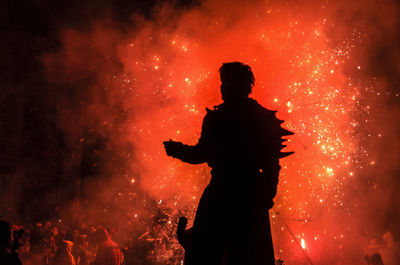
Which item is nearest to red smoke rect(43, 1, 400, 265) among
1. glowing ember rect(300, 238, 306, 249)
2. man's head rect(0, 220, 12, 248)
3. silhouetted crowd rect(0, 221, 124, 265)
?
glowing ember rect(300, 238, 306, 249)

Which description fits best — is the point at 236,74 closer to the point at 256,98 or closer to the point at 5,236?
the point at 5,236

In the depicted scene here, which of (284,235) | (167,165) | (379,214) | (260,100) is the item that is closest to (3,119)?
(167,165)

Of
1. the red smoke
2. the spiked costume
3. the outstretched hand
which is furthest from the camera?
the red smoke

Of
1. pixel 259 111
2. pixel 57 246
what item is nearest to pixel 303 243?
pixel 57 246

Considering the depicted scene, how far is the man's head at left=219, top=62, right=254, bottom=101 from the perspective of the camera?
6.47ft

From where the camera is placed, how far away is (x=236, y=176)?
1847mm

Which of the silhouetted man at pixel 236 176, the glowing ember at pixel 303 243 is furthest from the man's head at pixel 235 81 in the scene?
the glowing ember at pixel 303 243

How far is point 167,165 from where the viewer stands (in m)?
7.98

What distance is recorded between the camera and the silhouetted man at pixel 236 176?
5.70 ft

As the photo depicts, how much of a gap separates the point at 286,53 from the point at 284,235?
15.5 ft

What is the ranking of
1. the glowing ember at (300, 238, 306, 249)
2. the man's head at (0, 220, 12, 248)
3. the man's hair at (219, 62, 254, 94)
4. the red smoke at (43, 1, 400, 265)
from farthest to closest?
1. the glowing ember at (300, 238, 306, 249)
2. the red smoke at (43, 1, 400, 265)
3. the man's head at (0, 220, 12, 248)
4. the man's hair at (219, 62, 254, 94)

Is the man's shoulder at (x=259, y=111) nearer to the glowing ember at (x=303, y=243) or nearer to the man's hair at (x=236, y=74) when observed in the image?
the man's hair at (x=236, y=74)

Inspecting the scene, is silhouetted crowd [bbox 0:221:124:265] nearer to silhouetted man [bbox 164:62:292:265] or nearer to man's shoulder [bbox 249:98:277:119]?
silhouetted man [bbox 164:62:292:265]

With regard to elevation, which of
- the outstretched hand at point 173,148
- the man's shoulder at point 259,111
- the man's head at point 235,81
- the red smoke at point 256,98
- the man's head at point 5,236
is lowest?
the man's head at point 5,236
